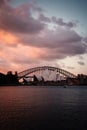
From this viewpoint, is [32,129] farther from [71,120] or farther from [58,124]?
[71,120]

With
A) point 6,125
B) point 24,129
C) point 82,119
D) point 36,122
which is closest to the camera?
point 24,129

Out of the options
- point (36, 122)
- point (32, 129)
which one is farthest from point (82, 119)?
point (32, 129)

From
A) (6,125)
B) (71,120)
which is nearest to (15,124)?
(6,125)

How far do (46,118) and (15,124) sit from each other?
731cm

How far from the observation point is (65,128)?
115 feet

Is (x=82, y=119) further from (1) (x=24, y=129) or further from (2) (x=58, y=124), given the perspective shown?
(1) (x=24, y=129)

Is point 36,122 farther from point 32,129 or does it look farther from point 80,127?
point 80,127

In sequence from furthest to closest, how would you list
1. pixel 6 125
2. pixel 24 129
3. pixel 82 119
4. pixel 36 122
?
pixel 82 119, pixel 36 122, pixel 6 125, pixel 24 129

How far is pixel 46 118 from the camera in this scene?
4253 cm

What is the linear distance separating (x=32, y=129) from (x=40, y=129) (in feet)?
3.83

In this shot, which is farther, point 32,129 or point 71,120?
point 71,120

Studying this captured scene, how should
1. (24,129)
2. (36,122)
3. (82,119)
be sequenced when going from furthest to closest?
1. (82,119)
2. (36,122)
3. (24,129)

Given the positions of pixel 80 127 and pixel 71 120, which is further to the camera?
pixel 71 120

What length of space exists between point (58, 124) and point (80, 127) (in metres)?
3.90
